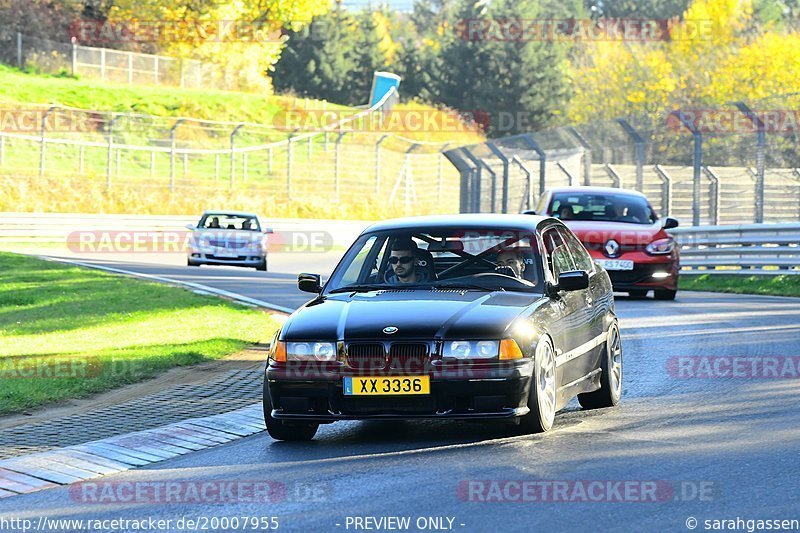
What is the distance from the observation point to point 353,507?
6664 millimetres

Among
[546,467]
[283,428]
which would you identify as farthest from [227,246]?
[546,467]

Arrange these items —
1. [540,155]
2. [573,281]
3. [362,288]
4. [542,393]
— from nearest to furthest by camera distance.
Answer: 1. [542,393]
2. [573,281]
3. [362,288]
4. [540,155]

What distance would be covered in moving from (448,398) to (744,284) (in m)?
17.7

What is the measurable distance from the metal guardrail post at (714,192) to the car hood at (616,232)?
635 cm

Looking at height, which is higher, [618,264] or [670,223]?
[670,223]

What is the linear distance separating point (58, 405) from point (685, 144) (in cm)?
1853

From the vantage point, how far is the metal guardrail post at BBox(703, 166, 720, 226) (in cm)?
2656

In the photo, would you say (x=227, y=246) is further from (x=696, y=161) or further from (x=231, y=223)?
(x=696, y=161)

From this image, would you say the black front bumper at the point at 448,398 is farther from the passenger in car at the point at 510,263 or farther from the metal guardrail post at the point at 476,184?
the metal guardrail post at the point at 476,184

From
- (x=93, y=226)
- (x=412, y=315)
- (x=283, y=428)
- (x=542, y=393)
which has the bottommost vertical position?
(x=93, y=226)

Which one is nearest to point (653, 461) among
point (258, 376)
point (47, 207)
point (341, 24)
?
point (258, 376)

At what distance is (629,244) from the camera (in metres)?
20.1

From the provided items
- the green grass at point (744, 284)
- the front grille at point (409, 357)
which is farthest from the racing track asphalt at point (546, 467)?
the green grass at point (744, 284)

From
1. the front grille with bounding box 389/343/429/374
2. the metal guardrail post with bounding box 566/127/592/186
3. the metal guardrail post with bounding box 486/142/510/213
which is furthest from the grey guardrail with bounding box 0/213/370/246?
the front grille with bounding box 389/343/429/374
